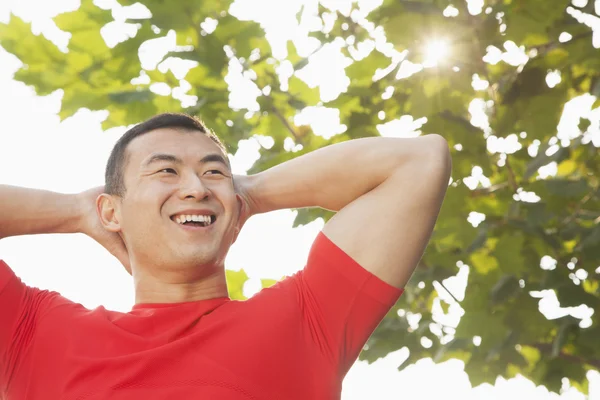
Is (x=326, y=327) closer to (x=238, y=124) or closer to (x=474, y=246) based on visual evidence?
(x=474, y=246)

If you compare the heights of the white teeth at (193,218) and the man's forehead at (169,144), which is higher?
the man's forehead at (169,144)

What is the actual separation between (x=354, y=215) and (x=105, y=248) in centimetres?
74

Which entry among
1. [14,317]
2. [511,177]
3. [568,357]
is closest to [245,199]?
Result: [14,317]

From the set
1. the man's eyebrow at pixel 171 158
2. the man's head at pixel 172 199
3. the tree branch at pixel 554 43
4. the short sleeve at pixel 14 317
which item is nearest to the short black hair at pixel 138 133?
the man's head at pixel 172 199

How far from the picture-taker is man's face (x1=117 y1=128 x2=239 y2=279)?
6.88 ft

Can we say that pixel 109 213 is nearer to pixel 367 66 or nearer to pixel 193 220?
pixel 193 220

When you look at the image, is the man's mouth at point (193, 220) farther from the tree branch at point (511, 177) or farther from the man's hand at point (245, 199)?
the tree branch at point (511, 177)

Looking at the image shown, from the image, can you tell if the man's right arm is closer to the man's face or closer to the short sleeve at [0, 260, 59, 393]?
the man's face

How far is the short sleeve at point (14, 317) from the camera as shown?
1.99 m

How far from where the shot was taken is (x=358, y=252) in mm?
2020

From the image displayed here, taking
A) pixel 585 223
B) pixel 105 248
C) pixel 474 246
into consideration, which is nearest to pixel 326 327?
pixel 105 248

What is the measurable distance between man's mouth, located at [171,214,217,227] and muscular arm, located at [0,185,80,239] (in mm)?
368

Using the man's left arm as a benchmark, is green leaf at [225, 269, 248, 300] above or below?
below

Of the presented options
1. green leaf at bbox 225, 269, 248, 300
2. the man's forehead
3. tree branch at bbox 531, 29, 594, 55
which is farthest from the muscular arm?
tree branch at bbox 531, 29, 594, 55
